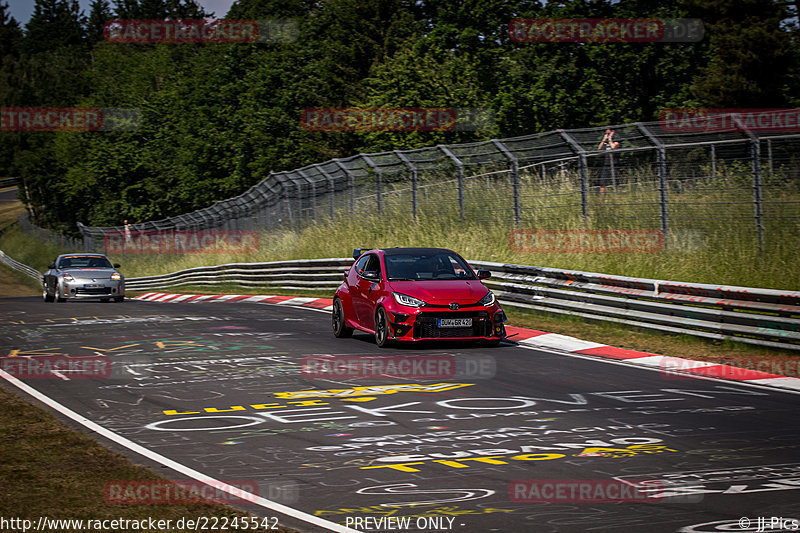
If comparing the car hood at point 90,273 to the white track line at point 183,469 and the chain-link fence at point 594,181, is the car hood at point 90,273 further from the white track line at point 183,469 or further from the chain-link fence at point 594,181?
the white track line at point 183,469

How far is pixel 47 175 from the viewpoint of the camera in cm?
10119

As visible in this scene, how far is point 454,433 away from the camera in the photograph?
8234 mm

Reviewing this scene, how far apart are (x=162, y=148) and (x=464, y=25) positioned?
31529 millimetres

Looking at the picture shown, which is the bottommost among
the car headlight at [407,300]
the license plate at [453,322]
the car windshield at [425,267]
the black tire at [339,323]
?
the black tire at [339,323]

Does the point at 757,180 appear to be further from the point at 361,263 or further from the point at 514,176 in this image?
the point at 361,263

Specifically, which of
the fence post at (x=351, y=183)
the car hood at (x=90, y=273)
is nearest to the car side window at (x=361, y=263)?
the fence post at (x=351, y=183)

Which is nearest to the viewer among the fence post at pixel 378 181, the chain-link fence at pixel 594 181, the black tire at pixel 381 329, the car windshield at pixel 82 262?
the black tire at pixel 381 329

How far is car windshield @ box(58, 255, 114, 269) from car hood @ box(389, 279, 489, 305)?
1726 centimetres

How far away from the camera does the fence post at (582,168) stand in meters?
19.5

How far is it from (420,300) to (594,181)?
7.85 metres

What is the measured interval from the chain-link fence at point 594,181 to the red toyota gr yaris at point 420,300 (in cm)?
494

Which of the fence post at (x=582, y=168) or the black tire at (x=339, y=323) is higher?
the fence post at (x=582, y=168)

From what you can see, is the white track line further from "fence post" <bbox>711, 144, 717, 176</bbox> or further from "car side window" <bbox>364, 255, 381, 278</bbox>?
"fence post" <bbox>711, 144, 717, 176</bbox>

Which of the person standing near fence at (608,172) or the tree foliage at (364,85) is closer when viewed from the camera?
the person standing near fence at (608,172)
